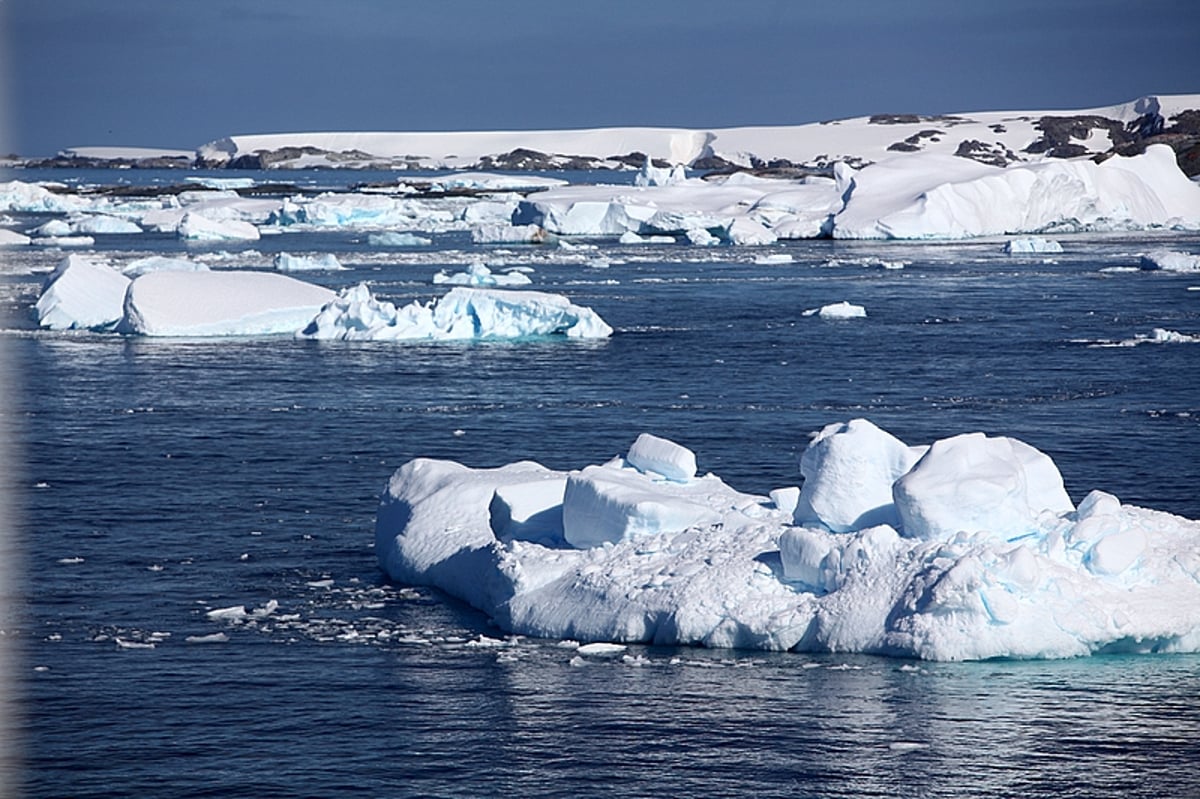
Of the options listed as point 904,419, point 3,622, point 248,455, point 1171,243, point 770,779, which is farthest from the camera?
point 1171,243

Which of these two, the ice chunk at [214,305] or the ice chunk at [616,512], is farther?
the ice chunk at [214,305]

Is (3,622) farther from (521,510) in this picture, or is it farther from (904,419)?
(904,419)

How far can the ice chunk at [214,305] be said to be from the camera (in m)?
26.6

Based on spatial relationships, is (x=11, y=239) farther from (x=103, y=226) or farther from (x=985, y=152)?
(x=985, y=152)

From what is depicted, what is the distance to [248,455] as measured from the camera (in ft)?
55.6

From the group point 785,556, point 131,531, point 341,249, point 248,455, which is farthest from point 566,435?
point 341,249

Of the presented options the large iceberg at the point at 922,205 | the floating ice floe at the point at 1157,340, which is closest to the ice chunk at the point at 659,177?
the large iceberg at the point at 922,205

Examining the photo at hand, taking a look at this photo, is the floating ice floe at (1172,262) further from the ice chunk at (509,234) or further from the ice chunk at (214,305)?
the ice chunk at (214,305)

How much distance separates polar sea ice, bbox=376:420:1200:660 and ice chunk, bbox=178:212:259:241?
4022cm

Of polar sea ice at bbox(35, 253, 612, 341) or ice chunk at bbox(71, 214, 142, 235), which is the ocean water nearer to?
polar sea ice at bbox(35, 253, 612, 341)

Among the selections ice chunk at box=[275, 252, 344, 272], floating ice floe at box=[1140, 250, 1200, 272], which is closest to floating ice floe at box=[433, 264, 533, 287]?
ice chunk at box=[275, 252, 344, 272]

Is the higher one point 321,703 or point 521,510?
point 521,510

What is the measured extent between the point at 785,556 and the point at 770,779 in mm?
2354

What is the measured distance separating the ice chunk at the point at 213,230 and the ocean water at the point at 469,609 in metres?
19.3
